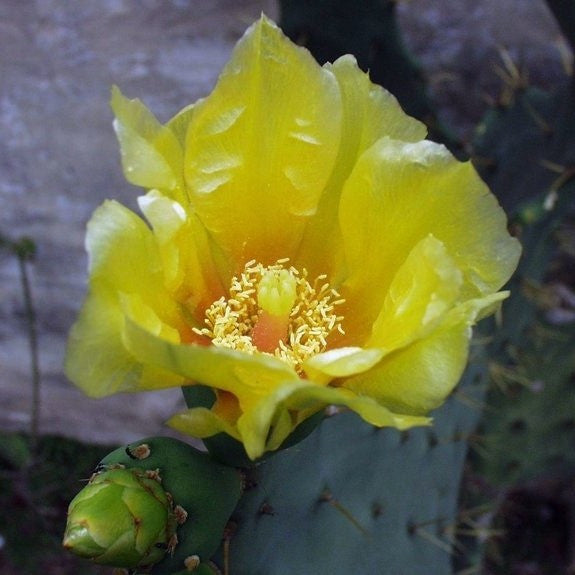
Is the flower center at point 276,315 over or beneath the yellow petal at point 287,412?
beneath

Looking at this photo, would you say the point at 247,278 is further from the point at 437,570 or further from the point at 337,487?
the point at 437,570

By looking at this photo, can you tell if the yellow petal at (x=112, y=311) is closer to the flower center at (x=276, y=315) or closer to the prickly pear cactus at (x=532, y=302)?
the flower center at (x=276, y=315)

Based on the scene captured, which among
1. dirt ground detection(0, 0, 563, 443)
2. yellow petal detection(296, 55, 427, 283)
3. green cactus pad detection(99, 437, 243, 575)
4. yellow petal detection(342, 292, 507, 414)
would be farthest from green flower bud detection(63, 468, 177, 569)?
dirt ground detection(0, 0, 563, 443)

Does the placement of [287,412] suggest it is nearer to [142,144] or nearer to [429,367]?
[429,367]

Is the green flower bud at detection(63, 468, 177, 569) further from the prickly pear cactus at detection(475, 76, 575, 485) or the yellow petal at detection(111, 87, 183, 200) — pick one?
the prickly pear cactus at detection(475, 76, 575, 485)

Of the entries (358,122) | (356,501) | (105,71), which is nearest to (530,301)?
(356,501)

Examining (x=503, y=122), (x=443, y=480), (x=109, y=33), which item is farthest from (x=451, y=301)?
(x=109, y=33)

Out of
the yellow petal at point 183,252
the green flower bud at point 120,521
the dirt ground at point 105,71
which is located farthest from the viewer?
the dirt ground at point 105,71

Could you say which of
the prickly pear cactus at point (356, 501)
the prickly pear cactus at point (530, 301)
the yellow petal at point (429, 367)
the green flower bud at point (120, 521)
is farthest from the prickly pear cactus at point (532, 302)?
the green flower bud at point (120, 521)
